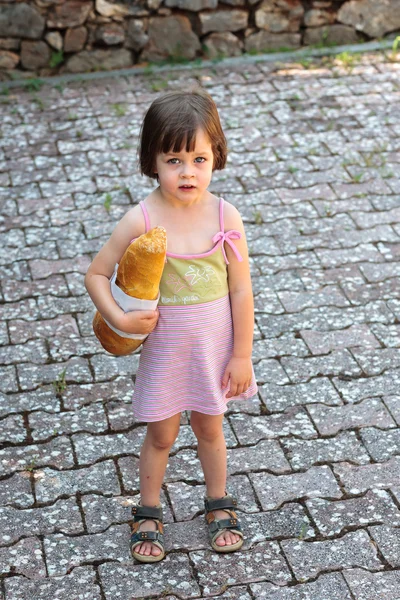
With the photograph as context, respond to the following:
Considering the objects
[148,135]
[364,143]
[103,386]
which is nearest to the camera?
[148,135]

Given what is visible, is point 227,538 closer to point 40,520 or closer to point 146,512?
point 146,512

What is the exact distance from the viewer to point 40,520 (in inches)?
126

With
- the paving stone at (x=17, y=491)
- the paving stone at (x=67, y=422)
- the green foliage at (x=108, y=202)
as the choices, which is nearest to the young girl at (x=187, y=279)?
the paving stone at (x=17, y=491)

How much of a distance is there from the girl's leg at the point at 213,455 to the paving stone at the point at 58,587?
1.46 ft

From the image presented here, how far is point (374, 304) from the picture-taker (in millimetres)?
4504

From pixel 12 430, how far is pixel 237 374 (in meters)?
1.22

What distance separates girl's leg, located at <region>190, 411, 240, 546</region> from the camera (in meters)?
2.96

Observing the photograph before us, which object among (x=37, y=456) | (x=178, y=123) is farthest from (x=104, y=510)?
(x=178, y=123)

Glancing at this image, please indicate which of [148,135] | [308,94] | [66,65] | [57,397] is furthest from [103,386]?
[66,65]

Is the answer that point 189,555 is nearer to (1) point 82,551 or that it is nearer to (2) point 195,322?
(1) point 82,551

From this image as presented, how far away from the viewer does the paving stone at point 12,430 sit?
3.60 meters

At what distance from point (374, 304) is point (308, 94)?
2947 mm

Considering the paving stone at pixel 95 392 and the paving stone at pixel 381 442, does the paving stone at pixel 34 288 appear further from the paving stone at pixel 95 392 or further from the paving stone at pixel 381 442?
the paving stone at pixel 381 442

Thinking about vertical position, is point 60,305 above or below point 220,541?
below
